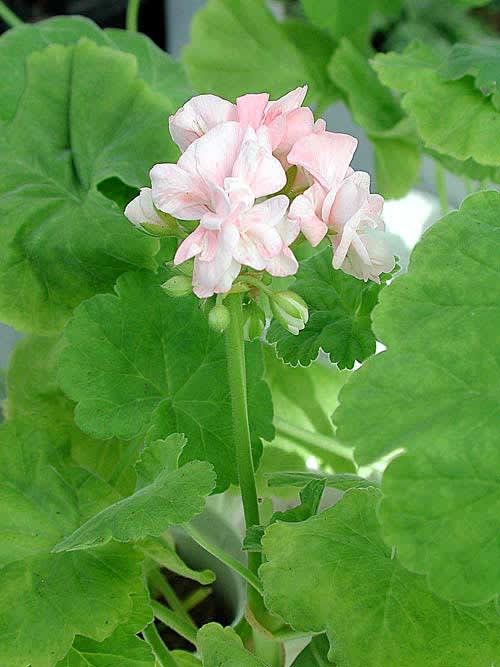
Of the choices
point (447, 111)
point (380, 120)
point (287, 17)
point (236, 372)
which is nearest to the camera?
point (236, 372)

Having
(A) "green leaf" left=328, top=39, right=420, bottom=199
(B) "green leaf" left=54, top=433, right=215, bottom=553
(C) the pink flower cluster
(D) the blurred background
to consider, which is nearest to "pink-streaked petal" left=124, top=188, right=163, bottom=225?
(C) the pink flower cluster

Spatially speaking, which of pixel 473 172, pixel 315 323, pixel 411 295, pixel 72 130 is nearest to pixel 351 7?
pixel 473 172

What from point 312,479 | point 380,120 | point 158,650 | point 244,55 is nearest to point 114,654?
point 158,650

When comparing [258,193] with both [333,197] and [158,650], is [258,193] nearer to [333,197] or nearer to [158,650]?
[333,197]

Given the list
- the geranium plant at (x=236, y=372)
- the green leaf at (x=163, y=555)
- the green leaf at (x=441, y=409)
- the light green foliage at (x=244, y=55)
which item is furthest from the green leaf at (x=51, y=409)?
the light green foliage at (x=244, y=55)

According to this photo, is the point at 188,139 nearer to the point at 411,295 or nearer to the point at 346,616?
the point at 411,295

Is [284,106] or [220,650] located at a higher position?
[284,106]
